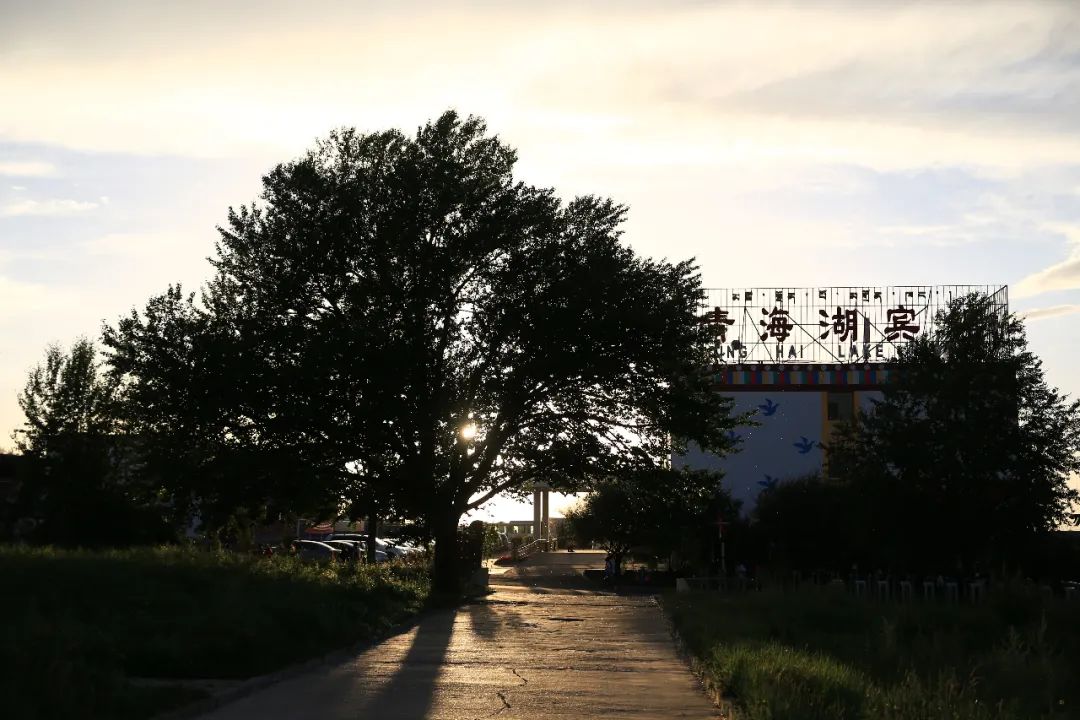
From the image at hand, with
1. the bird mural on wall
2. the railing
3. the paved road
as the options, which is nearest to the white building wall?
the bird mural on wall

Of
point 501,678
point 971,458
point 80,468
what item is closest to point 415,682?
point 501,678

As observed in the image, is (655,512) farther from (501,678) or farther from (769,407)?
(769,407)

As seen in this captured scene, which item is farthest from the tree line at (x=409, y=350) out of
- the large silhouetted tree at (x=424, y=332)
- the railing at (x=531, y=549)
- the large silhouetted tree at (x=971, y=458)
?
the railing at (x=531, y=549)

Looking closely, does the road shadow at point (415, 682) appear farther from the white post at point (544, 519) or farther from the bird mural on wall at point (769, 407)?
the white post at point (544, 519)

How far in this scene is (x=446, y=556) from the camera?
36844mm

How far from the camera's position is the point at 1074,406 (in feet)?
115

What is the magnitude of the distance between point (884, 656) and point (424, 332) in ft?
65.2

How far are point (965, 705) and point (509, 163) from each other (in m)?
26.9

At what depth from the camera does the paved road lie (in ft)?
42.4

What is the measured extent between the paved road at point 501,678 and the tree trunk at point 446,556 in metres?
9.60

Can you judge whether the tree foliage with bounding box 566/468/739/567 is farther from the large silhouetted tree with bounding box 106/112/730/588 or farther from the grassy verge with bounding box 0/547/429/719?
the grassy verge with bounding box 0/547/429/719

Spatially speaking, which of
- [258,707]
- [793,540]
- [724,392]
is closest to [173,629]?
[258,707]

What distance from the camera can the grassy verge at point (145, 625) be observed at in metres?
11.1

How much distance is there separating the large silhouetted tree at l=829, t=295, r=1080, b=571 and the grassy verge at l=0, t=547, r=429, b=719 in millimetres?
16474
